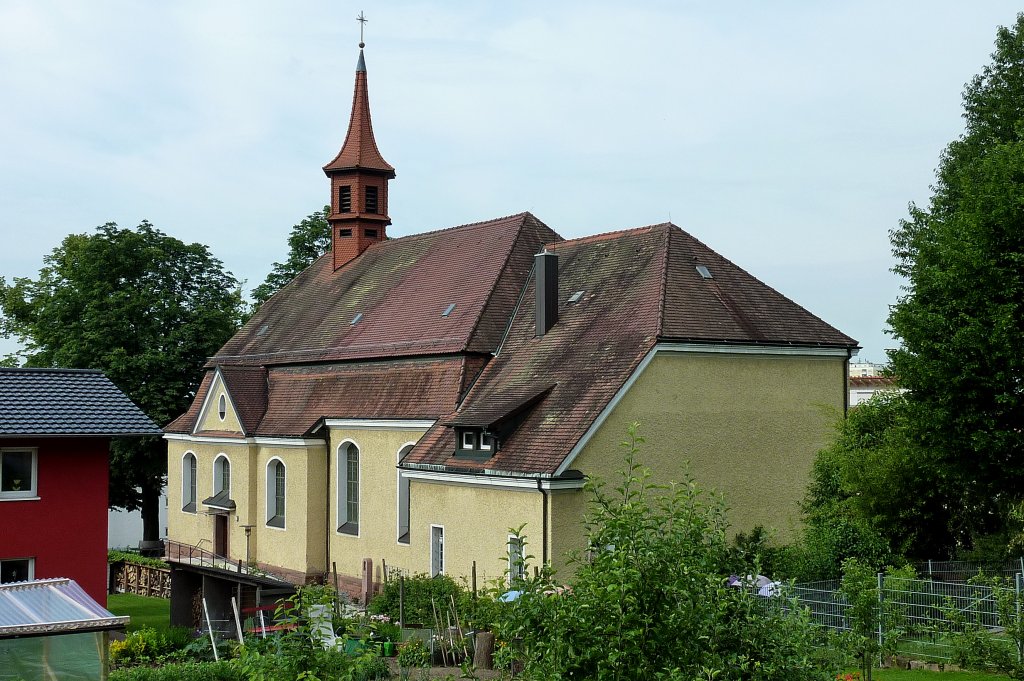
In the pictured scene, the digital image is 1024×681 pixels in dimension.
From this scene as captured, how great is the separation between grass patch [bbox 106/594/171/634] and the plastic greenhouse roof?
12.6m

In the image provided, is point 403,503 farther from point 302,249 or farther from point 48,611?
point 302,249

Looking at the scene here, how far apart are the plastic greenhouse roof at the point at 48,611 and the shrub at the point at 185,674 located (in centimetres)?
362

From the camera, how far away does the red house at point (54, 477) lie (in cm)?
2012

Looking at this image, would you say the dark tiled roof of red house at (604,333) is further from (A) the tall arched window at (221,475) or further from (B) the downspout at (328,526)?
(A) the tall arched window at (221,475)

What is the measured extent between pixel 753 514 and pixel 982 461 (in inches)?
200

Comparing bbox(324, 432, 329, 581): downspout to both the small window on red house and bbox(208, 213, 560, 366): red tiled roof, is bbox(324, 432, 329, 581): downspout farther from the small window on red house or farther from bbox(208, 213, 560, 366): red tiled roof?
the small window on red house

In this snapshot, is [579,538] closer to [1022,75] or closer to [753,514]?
[753,514]

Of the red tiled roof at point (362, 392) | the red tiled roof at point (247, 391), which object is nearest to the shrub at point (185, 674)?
the red tiled roof at point (362, 392)

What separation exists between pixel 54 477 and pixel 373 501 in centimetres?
975

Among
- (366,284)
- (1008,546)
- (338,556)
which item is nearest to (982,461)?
(1008,546)

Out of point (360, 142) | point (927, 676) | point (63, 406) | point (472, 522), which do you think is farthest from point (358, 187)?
point (927, 676)

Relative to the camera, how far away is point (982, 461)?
21.6 meters

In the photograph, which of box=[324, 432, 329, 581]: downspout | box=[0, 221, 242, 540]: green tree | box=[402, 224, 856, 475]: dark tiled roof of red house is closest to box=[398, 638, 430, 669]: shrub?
box=[402, 224, 856, 475]: dark tiled roof of red house

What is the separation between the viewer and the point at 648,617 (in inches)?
299
